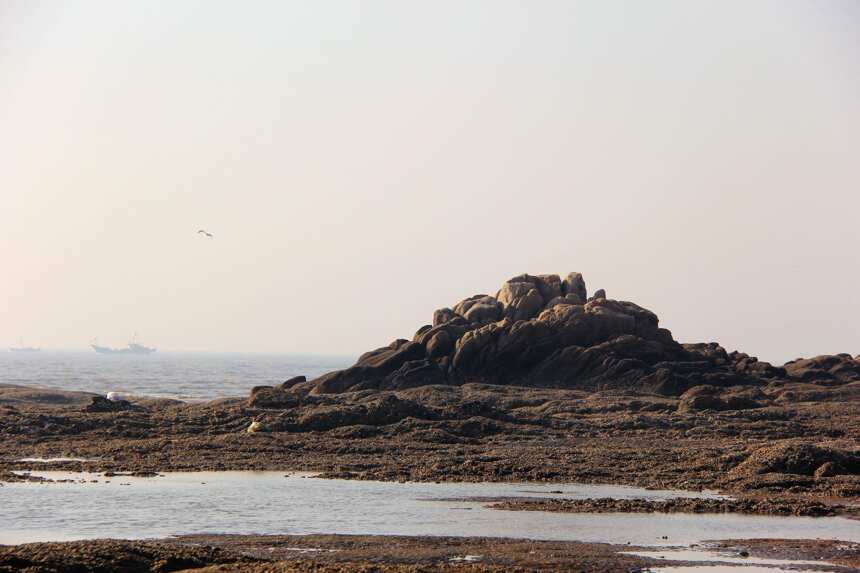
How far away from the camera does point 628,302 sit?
83.6m

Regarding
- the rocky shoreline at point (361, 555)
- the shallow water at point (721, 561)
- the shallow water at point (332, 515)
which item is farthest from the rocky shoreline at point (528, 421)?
the shallow water at point (332, 515)

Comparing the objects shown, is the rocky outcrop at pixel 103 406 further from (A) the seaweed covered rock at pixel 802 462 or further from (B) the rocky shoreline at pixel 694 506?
(A) the seaweed covered rock at pixel 802 462

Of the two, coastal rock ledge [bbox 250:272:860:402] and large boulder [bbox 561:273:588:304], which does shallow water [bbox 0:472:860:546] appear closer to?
coastal rock ledge [bbox 250:272:860:402]

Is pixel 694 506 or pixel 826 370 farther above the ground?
pixel 826 370

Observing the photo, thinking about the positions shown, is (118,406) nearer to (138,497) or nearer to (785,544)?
(138,497)

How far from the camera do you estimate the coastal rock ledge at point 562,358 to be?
235 feet

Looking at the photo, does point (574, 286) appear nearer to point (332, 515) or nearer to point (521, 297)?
point (521, 297)

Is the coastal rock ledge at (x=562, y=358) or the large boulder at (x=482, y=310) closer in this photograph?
the coastal rock ledge at (x=562, y=358)

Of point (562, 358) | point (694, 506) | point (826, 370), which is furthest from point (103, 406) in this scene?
point (826, 370)

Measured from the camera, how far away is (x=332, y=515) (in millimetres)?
30000

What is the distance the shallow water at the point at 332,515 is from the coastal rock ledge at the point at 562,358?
36.2 meters

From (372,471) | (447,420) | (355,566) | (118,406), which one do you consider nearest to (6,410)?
(118,406)

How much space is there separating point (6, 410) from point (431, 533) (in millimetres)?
37625

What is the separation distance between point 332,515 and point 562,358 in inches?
1796
